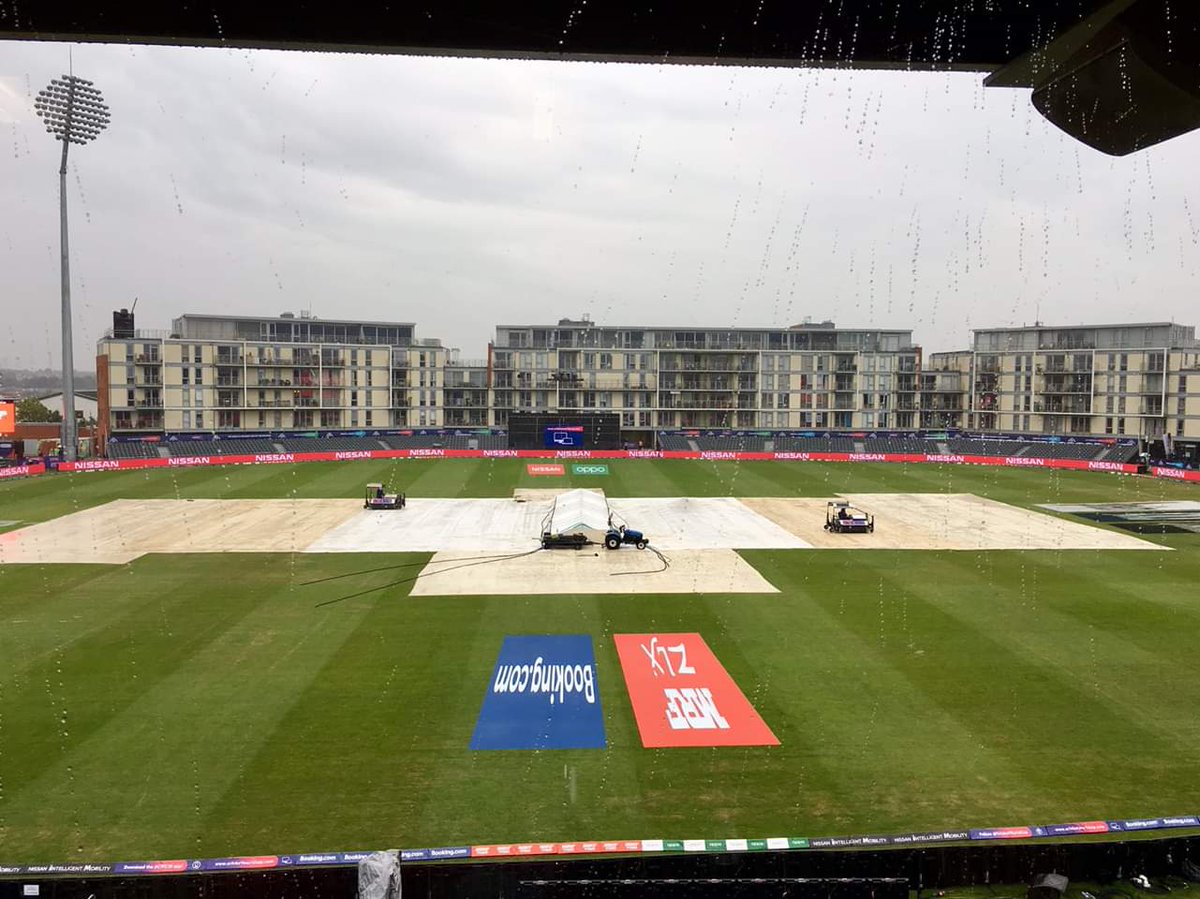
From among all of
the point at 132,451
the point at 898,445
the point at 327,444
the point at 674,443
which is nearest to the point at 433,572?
the point at 132,451

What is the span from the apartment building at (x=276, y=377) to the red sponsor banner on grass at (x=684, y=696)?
80.0m

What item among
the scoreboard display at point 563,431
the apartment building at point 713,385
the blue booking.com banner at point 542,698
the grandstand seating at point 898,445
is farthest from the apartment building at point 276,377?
the blue booking.com banner at point 542,698

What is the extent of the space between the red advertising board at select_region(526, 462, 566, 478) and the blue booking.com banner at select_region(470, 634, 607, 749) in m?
48.4

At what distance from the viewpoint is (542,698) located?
2027 centimetres

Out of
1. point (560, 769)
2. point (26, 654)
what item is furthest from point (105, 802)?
point (26, 654)

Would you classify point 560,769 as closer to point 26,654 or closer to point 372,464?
point 26,654

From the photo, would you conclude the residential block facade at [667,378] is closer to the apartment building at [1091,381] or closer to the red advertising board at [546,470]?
the apartment building at [1091,381]

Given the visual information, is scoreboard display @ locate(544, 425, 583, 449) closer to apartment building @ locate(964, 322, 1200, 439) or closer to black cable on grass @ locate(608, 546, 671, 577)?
apartment building @ locate(964, 322, 1200, 439)

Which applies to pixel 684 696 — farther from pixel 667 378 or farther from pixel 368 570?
pixel 667 378

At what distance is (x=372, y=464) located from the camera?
80.2 m

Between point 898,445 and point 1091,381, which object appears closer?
point 1091,381

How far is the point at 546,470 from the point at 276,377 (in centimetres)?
3922

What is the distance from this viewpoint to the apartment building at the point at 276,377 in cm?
8788

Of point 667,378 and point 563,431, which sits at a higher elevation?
point 667,378
